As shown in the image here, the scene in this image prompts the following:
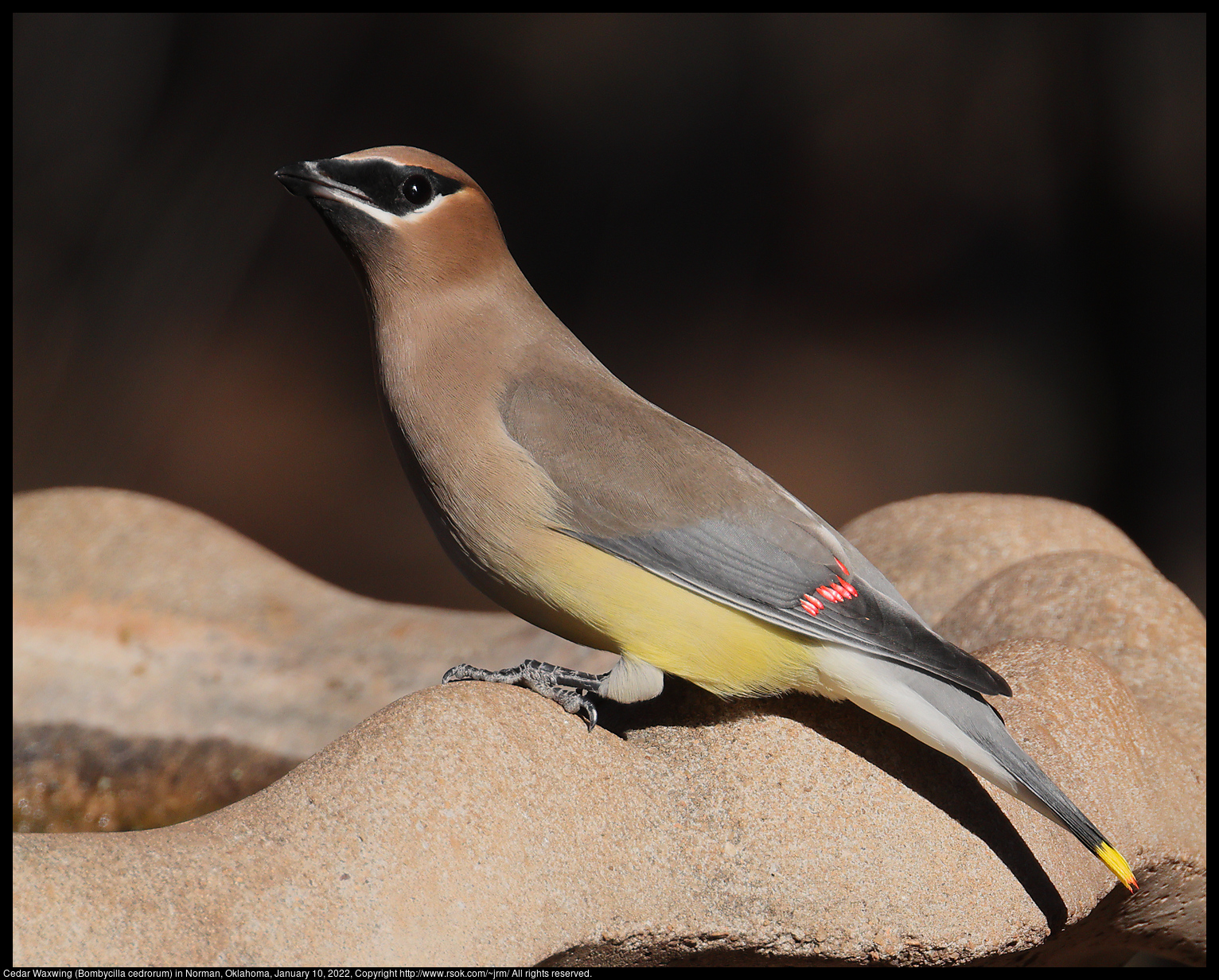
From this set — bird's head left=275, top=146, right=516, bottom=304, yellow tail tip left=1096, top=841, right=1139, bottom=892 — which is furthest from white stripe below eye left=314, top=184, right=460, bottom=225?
yellow tail tip left=1096, top=841, right=1139, bottom=892

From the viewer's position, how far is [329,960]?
5.42 feet

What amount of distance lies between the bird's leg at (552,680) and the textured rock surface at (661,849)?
34mm

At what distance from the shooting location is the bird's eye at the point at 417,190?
1999 millimetres

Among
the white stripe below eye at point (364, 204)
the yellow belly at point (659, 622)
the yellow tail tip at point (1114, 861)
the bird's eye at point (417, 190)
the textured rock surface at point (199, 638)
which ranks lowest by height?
the textured rock surface at point (199, 638)

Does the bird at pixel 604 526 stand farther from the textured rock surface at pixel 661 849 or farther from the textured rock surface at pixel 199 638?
the textured rock surface at pixel 199 638

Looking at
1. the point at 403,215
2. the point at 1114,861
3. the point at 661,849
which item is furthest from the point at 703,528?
the point at 1114,861

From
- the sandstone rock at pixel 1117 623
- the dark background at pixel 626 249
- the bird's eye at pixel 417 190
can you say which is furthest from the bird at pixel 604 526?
the dark background at pixel 626 249

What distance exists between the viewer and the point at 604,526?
6.40ft

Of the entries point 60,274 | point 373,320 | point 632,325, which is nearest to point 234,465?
point 60,274

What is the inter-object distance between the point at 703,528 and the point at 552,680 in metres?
0.40

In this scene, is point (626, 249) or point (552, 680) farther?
point (626, 249)

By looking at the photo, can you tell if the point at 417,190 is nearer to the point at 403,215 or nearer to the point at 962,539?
the point at 403,215

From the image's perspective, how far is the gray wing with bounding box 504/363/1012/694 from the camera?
76.2 inches

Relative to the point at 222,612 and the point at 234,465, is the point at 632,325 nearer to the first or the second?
the point at 234,465
